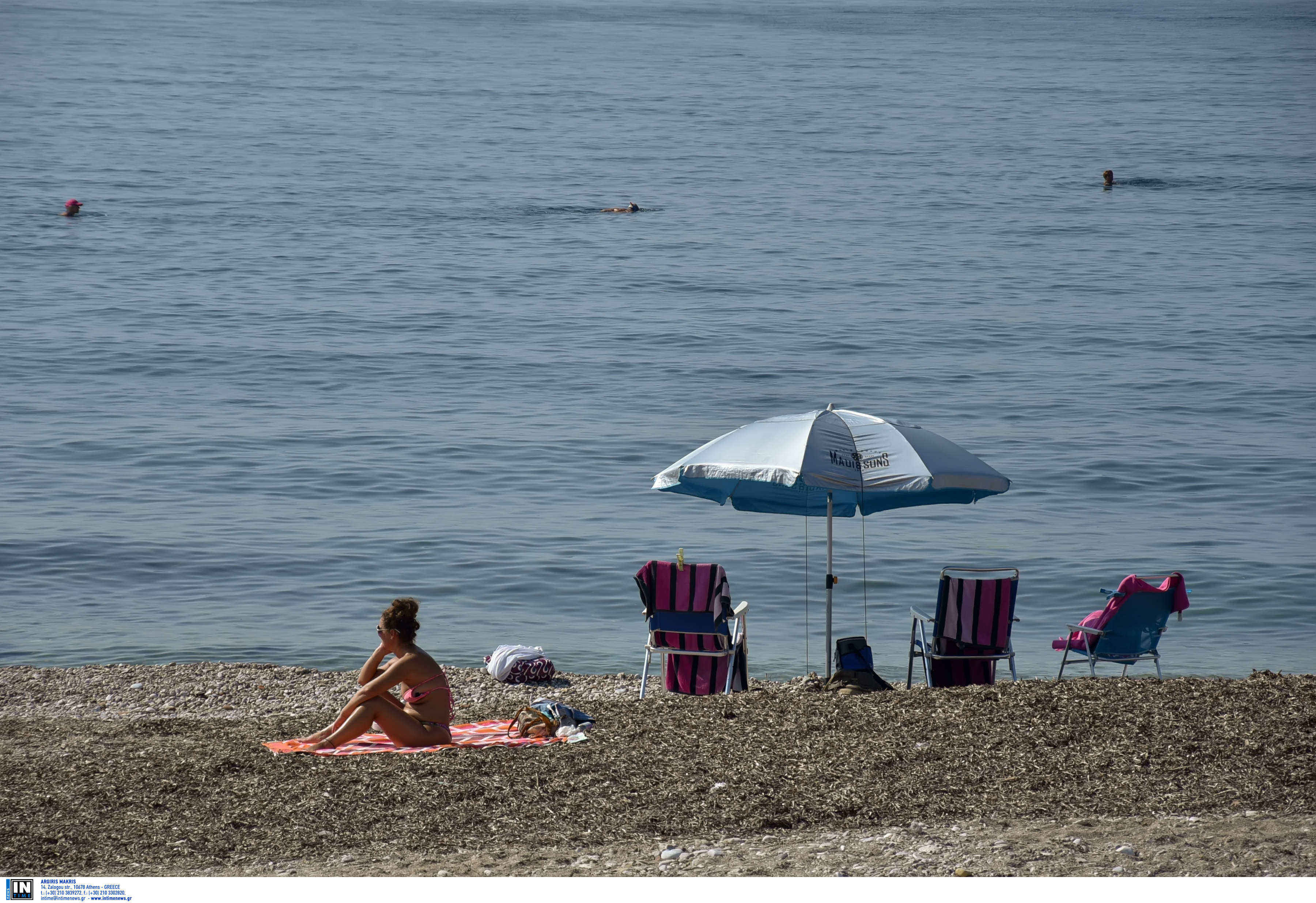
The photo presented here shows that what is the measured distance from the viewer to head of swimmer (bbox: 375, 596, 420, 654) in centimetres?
787

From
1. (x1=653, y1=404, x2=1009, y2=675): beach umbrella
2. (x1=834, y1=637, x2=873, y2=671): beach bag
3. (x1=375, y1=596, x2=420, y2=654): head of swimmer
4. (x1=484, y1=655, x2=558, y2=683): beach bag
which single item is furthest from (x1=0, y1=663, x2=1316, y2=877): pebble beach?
(x1=484, y1=655, x2=558, y2=683): beach bag

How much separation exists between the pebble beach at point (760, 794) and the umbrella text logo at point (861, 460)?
5.23 ft

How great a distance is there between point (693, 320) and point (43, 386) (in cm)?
1447

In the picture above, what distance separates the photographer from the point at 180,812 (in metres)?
6.42

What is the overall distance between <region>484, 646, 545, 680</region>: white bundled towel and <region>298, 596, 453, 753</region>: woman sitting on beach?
265cm

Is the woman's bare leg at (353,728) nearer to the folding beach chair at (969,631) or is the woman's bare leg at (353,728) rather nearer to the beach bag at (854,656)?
the beach bag at (854,656)

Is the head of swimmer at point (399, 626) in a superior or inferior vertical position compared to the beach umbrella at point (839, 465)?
inferior

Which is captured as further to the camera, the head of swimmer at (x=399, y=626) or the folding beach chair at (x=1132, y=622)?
the folding beach chair at (x=1132, y=622)

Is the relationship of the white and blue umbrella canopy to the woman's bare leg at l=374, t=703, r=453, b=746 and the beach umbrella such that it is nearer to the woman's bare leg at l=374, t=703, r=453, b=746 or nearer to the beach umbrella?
the beach umbrella

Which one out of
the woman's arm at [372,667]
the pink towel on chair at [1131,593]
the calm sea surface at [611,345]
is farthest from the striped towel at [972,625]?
the woman's arm at [372,667]

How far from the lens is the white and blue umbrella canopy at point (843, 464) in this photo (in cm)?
888

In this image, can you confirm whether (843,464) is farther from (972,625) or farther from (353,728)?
(353,728)

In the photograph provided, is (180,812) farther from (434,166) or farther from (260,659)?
(434,166)

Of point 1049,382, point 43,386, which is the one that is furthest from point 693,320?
point 43,386
